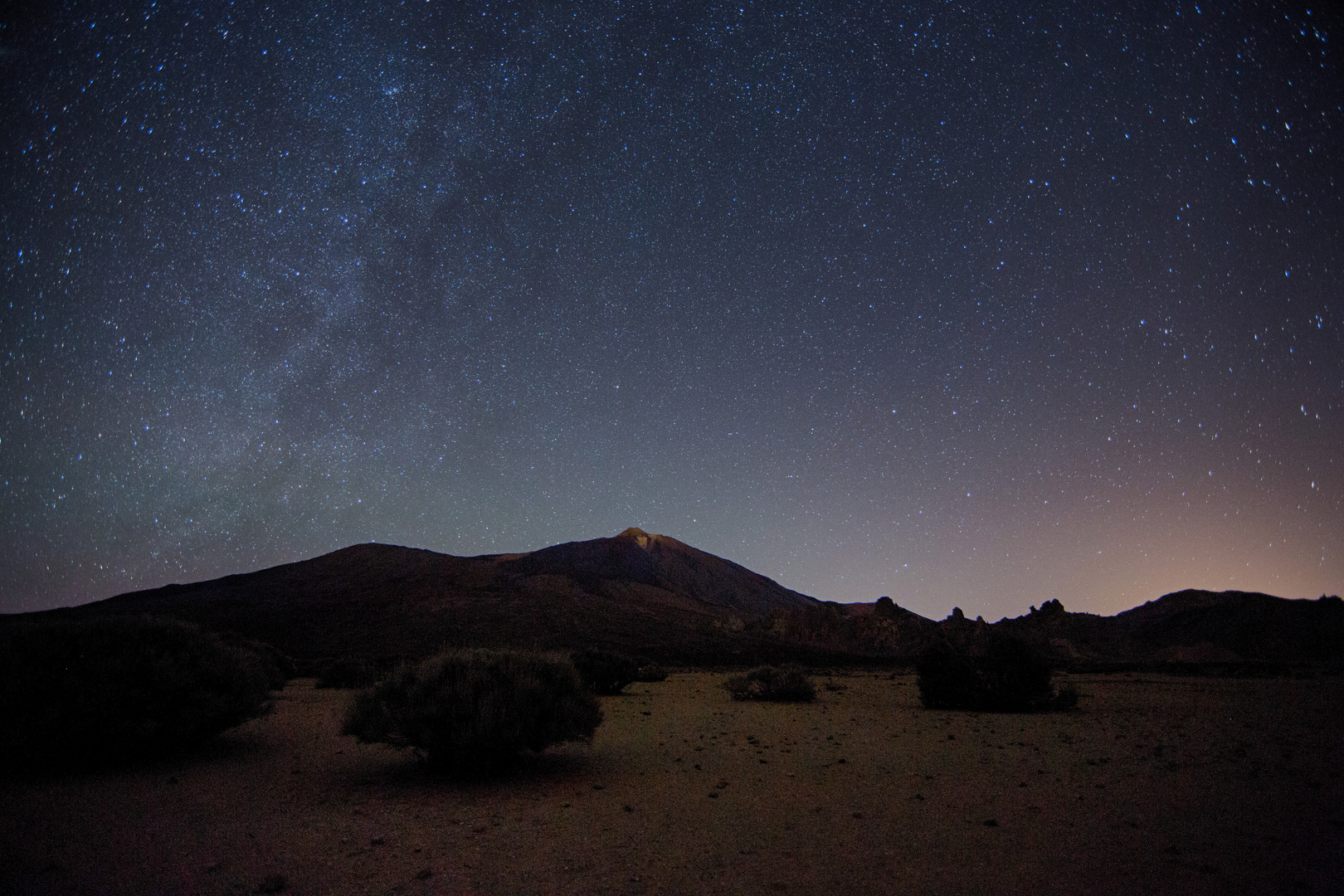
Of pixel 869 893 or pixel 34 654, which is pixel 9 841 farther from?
pixel 869 893

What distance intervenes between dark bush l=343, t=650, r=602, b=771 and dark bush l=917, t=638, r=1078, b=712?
11.1m

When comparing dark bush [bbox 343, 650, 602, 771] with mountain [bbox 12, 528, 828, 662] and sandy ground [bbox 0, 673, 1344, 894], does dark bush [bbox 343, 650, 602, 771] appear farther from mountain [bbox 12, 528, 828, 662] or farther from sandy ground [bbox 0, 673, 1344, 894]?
mountain [bbox 12, 528, 828, 662]

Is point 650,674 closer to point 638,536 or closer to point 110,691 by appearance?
point 110,691

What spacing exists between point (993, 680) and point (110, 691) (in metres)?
17.2

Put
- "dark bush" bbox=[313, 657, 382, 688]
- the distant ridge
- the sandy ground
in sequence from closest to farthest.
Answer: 1. the sandy ground
2. "dark bush" bbox=[313, 657, 382, 688]
3. the distant ridge

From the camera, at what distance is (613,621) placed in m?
72.1

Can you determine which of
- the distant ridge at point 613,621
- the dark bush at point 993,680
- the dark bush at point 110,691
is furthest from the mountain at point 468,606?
the dark bush at point 110,691

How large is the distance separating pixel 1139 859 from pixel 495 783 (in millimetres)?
6391

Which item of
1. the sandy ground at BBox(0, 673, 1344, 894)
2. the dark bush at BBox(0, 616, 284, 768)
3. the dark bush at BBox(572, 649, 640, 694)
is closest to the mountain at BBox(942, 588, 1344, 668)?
the dark bush at BBox(572, 649, 640, 694)

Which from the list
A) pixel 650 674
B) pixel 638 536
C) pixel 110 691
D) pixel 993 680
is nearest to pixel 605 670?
pixel 650 674

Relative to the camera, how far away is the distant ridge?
56594 mm

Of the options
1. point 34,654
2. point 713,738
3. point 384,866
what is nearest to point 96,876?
point 384,866

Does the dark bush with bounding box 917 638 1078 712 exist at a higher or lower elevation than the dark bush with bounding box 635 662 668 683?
higher

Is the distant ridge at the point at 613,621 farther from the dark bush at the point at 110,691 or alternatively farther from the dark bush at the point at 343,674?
the dark bush at the point at 110,691
